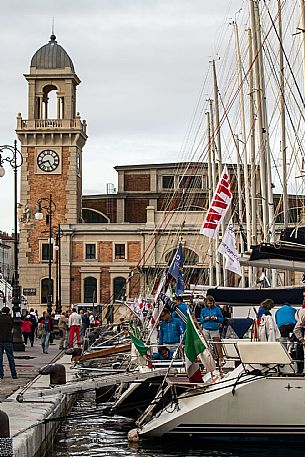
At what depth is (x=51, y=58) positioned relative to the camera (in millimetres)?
89188

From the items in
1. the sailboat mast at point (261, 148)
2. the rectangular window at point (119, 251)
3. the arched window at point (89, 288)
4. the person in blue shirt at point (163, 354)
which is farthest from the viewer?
the rectangular window at point (119, 251)

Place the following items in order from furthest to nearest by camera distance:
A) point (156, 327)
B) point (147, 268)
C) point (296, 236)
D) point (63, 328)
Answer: point (147, 268), point (63, 328), point (156, 327), point (296, 236)

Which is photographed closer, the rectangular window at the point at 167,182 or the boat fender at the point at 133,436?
the boat fender at the point at 133,436

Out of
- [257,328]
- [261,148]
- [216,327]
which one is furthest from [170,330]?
[261,148]

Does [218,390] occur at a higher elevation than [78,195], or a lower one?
lower

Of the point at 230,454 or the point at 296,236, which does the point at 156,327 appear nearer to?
the point at 296,236

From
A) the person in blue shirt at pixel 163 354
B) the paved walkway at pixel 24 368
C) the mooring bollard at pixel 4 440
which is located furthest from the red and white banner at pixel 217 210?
the mooring bollard at pixel 4 440

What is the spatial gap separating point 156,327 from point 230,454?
6.93m

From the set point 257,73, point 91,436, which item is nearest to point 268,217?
point 257,73

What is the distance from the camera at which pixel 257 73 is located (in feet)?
110

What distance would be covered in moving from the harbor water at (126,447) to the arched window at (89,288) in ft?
217

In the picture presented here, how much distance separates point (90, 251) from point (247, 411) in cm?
7121

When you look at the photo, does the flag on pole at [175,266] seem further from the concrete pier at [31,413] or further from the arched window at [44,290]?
the arched window at [44,290]

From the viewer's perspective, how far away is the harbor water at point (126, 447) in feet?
50.7
